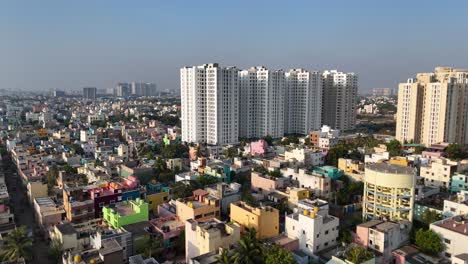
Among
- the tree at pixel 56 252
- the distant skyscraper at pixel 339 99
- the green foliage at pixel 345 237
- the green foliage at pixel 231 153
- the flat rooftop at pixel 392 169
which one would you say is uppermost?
the distant skyscraper at pixel 339 99

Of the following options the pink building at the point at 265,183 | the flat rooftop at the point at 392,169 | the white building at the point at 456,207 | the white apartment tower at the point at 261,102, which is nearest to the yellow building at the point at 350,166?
the pink building at the point at 265,183

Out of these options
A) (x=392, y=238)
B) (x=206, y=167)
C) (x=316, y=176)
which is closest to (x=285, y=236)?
(x=392, y=238)

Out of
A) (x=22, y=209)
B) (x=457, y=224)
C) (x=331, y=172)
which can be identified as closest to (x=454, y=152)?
(x=331, y=172)

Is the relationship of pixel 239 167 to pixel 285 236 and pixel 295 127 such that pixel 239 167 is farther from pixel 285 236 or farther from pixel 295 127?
pixel 295 127

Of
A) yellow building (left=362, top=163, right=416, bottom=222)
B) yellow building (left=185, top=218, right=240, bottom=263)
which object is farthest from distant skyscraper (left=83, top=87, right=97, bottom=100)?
yellow building (left=362, top=163, right=416, bottom=222)

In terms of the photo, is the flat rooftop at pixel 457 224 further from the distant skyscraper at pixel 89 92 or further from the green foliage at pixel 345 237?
the distant skyscraper at pixel 89 92

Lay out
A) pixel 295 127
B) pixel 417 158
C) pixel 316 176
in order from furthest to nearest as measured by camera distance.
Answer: pixel 295 127, pixel 417 158, pixel 316 176

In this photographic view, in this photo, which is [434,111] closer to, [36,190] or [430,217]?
[430,217]

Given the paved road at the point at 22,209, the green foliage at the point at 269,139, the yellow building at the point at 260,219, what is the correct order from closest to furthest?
1. the yellow building at the point at 260,219
2. the paved road at the point at 22,209
3. the green foliage at the point at 269,139
